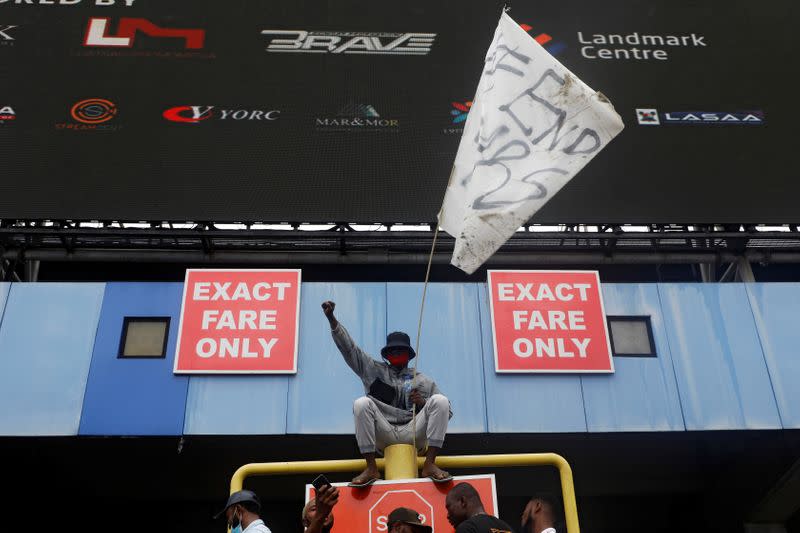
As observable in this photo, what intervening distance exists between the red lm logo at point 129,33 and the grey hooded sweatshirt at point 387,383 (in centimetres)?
804

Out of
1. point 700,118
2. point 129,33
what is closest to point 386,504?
point 700,118

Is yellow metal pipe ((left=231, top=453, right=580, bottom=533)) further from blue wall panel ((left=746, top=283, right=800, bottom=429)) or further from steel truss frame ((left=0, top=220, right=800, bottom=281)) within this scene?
blue wall panel ((left=746, top=283, right=800, bottom=429))

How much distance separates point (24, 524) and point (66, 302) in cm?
431

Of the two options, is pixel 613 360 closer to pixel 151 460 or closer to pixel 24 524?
pixel 151 460

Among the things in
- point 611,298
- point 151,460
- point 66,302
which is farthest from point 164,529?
point 611,298

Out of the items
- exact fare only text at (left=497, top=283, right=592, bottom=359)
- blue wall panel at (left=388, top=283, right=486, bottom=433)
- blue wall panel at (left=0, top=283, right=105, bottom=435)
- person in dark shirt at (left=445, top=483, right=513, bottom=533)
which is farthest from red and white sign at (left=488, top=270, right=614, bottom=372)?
person in dark shirt at (left=445, top=483, right=513, bottom=533)

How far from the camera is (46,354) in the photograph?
10219 millimetres

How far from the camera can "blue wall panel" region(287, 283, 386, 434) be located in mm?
10109

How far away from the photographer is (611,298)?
11.0 m

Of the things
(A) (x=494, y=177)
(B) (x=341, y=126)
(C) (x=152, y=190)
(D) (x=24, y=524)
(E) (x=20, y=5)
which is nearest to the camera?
(A) (x=494, y=177)

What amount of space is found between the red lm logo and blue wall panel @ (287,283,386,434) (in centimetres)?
396

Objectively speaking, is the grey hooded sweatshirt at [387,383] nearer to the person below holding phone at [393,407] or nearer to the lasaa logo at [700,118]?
the person below holding phone at [393,407]

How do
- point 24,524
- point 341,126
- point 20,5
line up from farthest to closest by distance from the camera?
point 24,524 → point 20,5 → point 341,126

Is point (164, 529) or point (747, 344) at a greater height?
point (747, 344)
